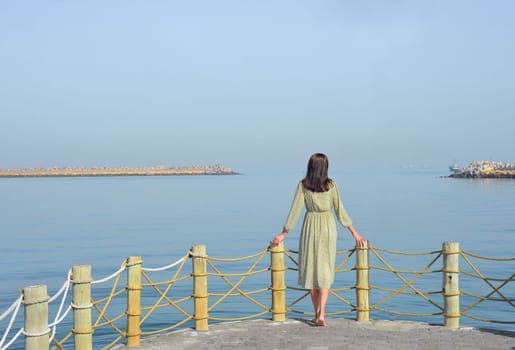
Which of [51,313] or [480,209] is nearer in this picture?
[51,313]

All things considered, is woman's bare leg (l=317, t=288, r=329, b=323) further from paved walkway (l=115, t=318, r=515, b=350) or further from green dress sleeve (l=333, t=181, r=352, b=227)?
green dress sleeve (l=333, t=181, r=352, b=227)

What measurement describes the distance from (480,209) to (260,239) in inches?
1100

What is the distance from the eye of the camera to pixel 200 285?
9219mm

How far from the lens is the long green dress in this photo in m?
8.78

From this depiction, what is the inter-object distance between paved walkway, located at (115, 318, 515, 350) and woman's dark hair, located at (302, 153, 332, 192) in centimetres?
195

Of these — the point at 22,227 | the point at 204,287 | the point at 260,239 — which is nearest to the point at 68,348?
the point at 204,287

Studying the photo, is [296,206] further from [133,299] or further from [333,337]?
[133,299]

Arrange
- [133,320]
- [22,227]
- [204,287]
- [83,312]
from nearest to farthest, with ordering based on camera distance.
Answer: [83,312], [133,320], [204,287], [22,227]

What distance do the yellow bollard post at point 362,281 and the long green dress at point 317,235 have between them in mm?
789

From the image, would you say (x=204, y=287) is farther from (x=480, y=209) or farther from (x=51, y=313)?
(x=480, y=209)

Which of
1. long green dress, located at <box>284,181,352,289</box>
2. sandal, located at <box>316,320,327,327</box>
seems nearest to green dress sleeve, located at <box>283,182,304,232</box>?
long green dress, located at <box>284,181,352,289</box>

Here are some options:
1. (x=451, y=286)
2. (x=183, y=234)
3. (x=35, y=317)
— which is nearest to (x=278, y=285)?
(x=451, y=286)

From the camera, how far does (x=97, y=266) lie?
26344mm

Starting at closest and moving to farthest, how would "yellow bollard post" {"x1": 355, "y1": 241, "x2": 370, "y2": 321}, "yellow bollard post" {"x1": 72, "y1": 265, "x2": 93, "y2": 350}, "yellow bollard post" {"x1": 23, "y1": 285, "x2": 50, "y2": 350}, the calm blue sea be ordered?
"yellow bollard post" {"x1": 23, "y1": 285, "x2": 50, "y2": 350} < "yellow bollard post" {"x1": 72, "y1": 265, "x2": 93, "y2": 350} < "yellow bollard post" {"x1": 355, "y1": 241, "x2": 370, "y2": 321} < the calm blue sea
